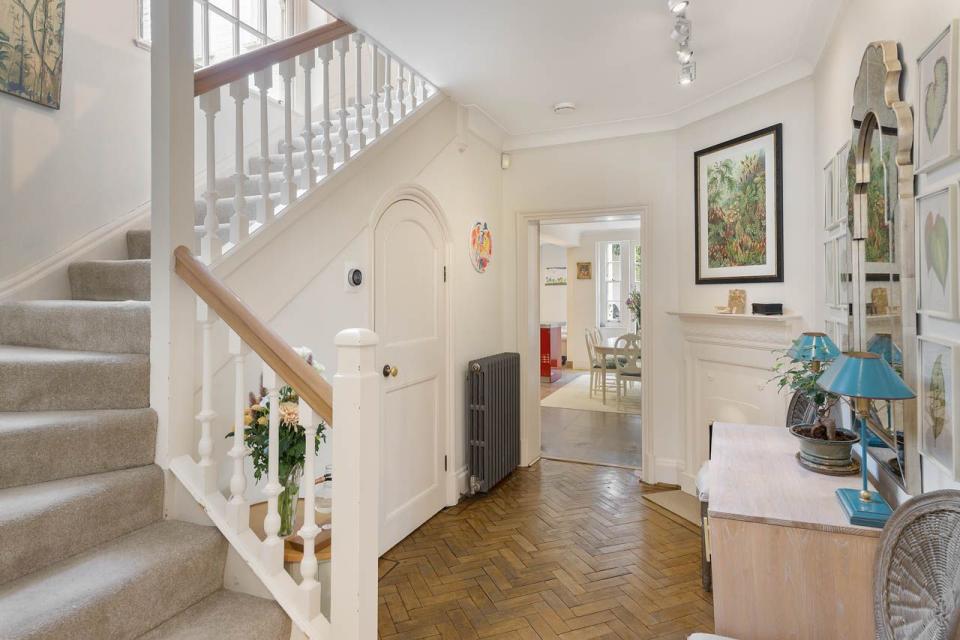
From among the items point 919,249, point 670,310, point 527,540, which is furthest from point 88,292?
point 670,310

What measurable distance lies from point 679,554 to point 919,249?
2.12m

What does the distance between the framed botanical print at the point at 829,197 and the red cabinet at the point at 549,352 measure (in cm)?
634

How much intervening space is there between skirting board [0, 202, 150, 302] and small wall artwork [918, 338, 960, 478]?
339 centimetres

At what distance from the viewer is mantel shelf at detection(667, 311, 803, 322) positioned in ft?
9.57

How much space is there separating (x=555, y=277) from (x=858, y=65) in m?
8.76

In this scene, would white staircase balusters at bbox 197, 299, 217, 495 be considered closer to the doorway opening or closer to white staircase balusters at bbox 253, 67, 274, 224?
white staircase balusters at bbox 253, 67, 274, 224

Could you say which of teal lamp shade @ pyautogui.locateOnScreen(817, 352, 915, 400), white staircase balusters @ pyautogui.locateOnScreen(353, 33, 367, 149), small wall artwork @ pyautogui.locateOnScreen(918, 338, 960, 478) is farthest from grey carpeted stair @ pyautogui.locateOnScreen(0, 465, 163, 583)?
small wall artwork @ pyautogui.locateOnScreen(918, 338, 960, 478)

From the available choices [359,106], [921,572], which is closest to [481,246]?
[359,106]

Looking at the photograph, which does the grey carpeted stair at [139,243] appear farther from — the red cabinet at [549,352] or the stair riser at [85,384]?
the red cabinet at [549,352]

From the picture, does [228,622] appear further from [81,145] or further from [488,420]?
[81,145]

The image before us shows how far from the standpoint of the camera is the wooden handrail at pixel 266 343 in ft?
4.65

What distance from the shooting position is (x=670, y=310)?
3805mm

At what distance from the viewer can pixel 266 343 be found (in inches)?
58.1

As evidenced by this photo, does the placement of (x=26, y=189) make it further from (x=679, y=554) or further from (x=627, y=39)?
(x=679, y=554)
